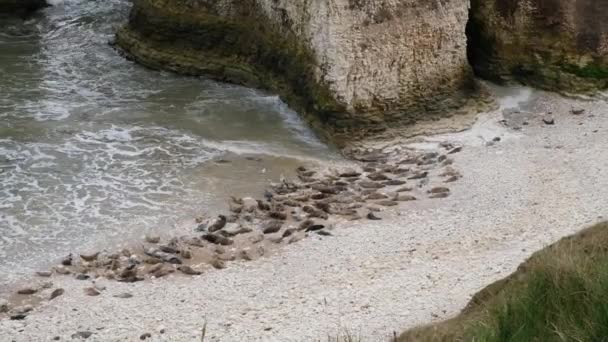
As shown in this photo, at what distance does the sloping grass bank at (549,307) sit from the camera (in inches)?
221

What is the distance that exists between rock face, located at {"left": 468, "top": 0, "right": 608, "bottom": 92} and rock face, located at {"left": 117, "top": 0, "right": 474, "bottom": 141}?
4.04ft

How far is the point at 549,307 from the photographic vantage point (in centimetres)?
598

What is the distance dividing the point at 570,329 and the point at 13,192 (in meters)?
9.52

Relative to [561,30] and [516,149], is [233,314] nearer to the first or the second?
[516,149]

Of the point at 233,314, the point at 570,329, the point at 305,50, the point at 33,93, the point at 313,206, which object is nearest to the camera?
the point at 570,329

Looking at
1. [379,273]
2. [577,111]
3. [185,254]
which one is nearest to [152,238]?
[185,254]

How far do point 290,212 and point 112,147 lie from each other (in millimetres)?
4323

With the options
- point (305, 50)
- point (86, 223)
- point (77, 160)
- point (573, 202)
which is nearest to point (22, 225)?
point (86, 223)

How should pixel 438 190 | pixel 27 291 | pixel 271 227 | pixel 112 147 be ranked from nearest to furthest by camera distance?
1. pixel 27 291
2. pixel 271 227
3. pixel 438 190
4. pixel 112 147

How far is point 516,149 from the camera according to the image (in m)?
13.8

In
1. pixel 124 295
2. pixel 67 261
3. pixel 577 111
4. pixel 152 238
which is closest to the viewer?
pixel 124 295

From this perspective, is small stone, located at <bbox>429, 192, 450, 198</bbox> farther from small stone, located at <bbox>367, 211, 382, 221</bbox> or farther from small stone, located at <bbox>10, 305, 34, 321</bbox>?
small stone, located at <bbox>10, 305, 34, 321</bbox>

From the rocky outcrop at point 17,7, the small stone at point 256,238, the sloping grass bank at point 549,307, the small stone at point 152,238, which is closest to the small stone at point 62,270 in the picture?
the small stone at point 152,238

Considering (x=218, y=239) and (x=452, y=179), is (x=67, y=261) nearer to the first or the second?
(x=218, y=239)
